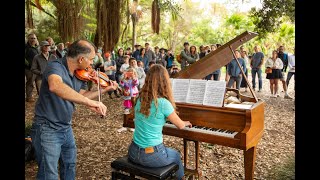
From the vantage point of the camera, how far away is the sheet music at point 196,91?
3.34 metres

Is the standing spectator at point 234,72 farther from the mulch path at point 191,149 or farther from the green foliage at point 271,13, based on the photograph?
the mulch path at point 191,149

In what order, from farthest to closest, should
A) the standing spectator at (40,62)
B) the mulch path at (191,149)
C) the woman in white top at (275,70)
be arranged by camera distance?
the woman in white top at (275,70)
the standing spectator at (40,62)
the mulch path at (191,149)

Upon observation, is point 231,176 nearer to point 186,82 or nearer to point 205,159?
point 205,159

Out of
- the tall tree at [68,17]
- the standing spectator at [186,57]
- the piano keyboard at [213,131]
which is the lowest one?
the piano keyboard at [213,131]

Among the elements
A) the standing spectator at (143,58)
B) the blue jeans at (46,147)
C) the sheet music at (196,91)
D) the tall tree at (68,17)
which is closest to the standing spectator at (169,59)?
the standing spectator at (143,58)

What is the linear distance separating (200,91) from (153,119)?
0.76 meters

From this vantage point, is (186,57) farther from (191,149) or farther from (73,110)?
(73,110)

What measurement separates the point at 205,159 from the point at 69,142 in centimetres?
262

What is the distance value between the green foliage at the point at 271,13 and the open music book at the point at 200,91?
7.83 metres

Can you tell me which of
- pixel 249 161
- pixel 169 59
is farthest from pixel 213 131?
pixel 169 59

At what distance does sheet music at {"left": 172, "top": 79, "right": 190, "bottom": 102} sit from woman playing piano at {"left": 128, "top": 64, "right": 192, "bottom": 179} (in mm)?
526

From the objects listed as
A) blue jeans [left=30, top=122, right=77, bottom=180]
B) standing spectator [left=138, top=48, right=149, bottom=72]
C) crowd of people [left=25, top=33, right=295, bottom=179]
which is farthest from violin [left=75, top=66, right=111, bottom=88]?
standing spectator [left=138, top=48, right=149, bottom=72]
